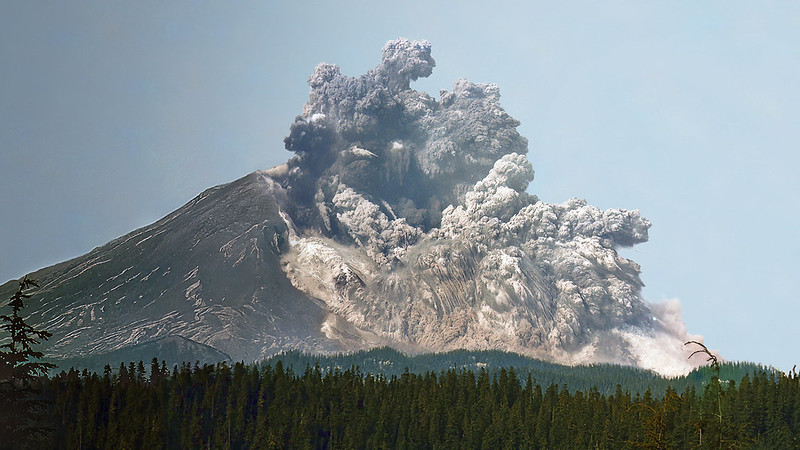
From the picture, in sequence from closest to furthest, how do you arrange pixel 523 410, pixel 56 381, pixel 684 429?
pixel 684 429, pixel 56 381, pixel 523 410

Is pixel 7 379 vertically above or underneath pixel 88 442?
above

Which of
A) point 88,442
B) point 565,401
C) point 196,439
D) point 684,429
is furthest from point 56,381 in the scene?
point 684,429

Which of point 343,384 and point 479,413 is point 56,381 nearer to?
point 343,384

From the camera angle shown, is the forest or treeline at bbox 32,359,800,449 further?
treeline at bbox 32,359,800,449

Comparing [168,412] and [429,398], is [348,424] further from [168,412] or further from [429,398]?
[168,412]

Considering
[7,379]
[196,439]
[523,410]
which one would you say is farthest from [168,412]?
[7,379]

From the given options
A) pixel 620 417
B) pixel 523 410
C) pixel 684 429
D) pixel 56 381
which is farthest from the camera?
pixel 523 410

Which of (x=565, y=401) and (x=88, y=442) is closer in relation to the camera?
(x=88, y=442)
